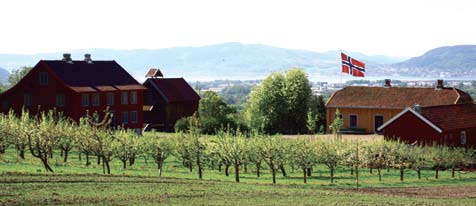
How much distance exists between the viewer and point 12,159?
151 ft

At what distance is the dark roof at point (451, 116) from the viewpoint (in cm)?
5793

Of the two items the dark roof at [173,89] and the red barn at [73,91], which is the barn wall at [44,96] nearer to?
the red barn at [73,91]

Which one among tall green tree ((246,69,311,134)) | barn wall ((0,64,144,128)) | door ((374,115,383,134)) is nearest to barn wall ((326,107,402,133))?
door ((374,115,383,134))

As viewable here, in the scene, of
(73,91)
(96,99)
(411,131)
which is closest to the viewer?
(411,131)

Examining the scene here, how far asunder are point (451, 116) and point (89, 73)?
33.9 metres

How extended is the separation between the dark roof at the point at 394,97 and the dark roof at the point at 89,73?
68.3ft

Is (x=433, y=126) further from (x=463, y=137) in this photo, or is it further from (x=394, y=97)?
(x=394, y=97)

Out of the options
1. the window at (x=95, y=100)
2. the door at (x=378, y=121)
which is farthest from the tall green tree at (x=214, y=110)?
the door at (x=378, y=121)

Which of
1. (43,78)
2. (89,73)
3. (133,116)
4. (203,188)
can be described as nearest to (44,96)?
(43,78)

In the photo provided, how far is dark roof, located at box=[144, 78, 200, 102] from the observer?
286ft

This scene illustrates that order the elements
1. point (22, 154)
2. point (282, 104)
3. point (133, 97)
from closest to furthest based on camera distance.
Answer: point (22, 154) < point (133, 97) < point (282, 104)

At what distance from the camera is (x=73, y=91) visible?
233 ft

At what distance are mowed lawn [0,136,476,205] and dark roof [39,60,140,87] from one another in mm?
24838

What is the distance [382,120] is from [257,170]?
32.4 metres
